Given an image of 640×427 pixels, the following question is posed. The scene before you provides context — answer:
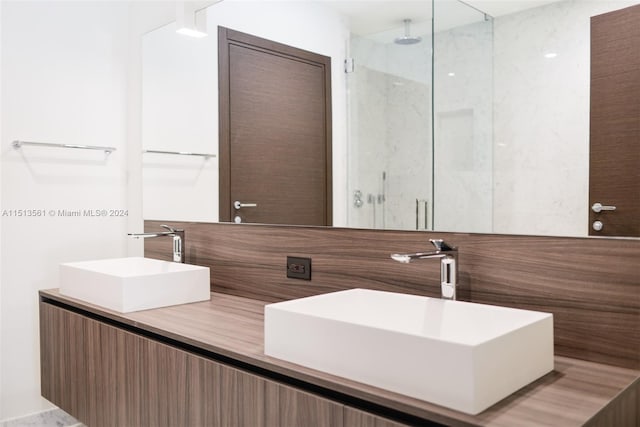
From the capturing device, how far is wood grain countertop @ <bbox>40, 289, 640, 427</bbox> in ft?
2.91

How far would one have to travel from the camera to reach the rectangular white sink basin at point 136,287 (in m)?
1.77

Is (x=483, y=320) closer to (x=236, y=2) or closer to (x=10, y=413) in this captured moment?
(x=236, y=2)

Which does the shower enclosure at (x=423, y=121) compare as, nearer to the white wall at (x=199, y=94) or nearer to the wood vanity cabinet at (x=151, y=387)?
the white wall at (x=199, y=94)

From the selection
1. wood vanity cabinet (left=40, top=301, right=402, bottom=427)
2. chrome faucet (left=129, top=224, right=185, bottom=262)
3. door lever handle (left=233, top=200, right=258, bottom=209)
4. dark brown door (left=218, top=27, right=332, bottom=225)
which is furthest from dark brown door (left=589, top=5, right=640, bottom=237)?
chrome faucet (left=129, top=224, right=185, bottom=262)

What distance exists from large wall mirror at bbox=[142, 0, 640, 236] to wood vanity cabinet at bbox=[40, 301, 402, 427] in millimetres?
615

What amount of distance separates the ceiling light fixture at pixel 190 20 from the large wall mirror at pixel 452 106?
149 mm

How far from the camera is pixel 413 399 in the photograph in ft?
3.14

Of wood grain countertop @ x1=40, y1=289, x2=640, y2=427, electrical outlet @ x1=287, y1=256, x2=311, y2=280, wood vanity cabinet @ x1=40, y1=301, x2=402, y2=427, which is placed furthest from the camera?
electrical outlet @ x1=287, y1=256, x2=311, y2=280

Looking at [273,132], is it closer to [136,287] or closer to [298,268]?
[298,268]

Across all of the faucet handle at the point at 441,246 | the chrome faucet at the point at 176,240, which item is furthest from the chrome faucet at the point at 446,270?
the chrome faucet at the point at 176,240

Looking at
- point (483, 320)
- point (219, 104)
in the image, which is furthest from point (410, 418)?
point (219, 104)

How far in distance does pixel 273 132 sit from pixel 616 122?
3.87 ft

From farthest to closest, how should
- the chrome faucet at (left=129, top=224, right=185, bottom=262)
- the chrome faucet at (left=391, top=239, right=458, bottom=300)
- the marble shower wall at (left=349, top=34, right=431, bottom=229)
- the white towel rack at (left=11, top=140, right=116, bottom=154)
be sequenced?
the white towel rack at (left=11, top=140, right=116, bottom=154) → the chrome faucet at (left=129, top=224, right=185, bottom=262) → the marble shower wall at (left=349, top=34, right=431, bottom=229) → the chrome faucet at (left=391, top=239, right=458, bottom=300)

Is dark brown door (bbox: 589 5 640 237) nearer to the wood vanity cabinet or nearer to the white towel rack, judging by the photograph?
the wood vanity cabinet
